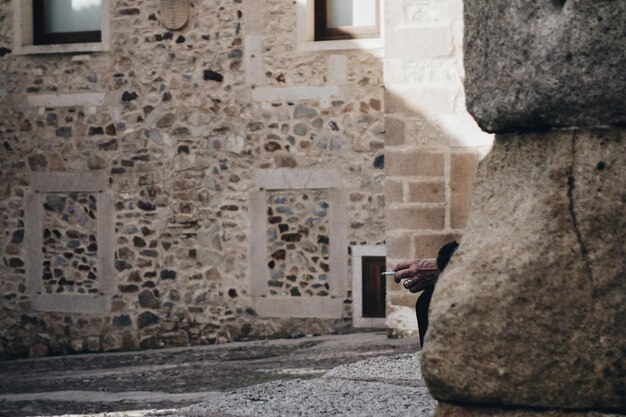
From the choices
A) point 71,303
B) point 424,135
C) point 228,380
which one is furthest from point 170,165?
point 228,380

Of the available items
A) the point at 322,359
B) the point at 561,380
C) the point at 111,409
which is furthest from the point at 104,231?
the point at 561,380

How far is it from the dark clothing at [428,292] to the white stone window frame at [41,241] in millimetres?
7549

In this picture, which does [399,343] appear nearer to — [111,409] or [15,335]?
[111,409]

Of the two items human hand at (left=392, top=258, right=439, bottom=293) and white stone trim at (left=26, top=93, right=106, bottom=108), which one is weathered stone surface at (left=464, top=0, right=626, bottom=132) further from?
white stone trim at (left=26, top=93, right=106, bottom=108)

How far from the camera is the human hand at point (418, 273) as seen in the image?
2.50 metres

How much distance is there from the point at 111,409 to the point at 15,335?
16.7 feet

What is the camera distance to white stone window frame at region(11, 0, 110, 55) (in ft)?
32.8

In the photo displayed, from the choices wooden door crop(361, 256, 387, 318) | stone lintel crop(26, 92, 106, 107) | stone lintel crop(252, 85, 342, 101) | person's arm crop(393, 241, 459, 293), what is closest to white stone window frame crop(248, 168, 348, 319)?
wooden door crop(361, 256, 387, 318)

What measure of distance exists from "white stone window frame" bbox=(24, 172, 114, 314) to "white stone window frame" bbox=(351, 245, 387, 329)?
217 centimetres

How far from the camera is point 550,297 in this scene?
78.1 inches

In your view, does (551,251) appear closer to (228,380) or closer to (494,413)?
(494,413)

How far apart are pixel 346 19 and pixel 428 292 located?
23.5ft

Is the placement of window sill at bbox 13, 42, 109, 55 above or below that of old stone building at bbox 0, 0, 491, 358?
above

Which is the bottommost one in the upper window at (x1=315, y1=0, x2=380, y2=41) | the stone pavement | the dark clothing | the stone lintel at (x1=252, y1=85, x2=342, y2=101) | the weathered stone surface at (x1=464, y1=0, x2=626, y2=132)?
the stone pavement
